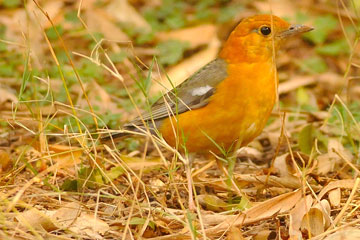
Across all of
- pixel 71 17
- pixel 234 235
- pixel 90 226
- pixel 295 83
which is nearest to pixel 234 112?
pixel 234 235

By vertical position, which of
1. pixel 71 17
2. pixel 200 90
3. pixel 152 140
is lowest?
pixel 71 17

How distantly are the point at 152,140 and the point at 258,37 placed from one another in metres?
1.95

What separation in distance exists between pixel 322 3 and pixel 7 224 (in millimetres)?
6762

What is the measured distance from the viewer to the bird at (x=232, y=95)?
5398 millimetres

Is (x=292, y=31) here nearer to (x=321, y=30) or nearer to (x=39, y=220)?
(x=39, y=220)

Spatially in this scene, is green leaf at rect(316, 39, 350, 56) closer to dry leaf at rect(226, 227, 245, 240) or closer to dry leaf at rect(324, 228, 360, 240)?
dry leaf at rect(324, 228, 360, 240)

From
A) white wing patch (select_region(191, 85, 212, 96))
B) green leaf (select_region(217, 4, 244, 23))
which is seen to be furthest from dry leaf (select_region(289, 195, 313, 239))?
green leaf (select_region(217, 4, 244, 23))

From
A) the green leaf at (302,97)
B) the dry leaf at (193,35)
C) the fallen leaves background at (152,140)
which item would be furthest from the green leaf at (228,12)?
the green leaf at (302,97)

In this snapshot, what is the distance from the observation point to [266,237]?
14.3ft

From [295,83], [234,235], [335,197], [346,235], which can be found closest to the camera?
[346,235]

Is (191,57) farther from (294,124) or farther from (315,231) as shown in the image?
(315,231)

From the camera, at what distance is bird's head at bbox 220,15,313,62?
226 inches

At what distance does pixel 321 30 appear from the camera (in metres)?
9.21

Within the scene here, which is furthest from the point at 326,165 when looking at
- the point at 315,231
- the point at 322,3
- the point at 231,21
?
the point at 322,3
